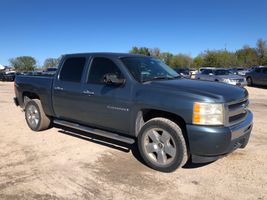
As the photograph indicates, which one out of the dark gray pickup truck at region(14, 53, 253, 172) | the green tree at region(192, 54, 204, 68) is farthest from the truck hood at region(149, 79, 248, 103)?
the green tree at region(192, 54, 204, 68)

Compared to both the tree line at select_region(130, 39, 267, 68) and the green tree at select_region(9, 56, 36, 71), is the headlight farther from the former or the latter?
the green tree at select_region(9, 56, 36, 71)

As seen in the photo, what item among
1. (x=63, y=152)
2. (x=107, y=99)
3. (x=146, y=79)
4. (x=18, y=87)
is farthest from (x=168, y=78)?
(x=18, y=87)

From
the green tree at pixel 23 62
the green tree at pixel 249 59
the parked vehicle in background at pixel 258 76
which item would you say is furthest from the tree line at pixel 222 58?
the parked vehicle in background at pixel 258 76

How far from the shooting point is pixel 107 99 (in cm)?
575

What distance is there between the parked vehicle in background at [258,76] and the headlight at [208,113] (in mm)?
21857

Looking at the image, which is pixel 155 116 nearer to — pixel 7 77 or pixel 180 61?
pixel 7 77

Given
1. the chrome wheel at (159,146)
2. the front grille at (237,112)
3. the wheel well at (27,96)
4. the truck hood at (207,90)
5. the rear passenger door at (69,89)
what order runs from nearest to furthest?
1. the truck hood at (207,90)
2. the front grille at (237,112)
3. the chrome wheel at (159,146)
4. the rear passenger door at (69,89)
5. the wheel well at (27,96)

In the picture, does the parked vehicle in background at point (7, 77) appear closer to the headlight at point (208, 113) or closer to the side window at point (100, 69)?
the side window at point (100, 69)

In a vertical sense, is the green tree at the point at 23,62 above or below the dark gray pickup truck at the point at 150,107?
above

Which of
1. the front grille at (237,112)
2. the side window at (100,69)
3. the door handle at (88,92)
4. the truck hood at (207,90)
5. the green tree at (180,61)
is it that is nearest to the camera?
the truck hood at (207,90)

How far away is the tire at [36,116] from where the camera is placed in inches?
297

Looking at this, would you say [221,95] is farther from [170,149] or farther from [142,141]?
[142,141]

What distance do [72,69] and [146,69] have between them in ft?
5.48

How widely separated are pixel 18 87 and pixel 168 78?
4.32 metres
